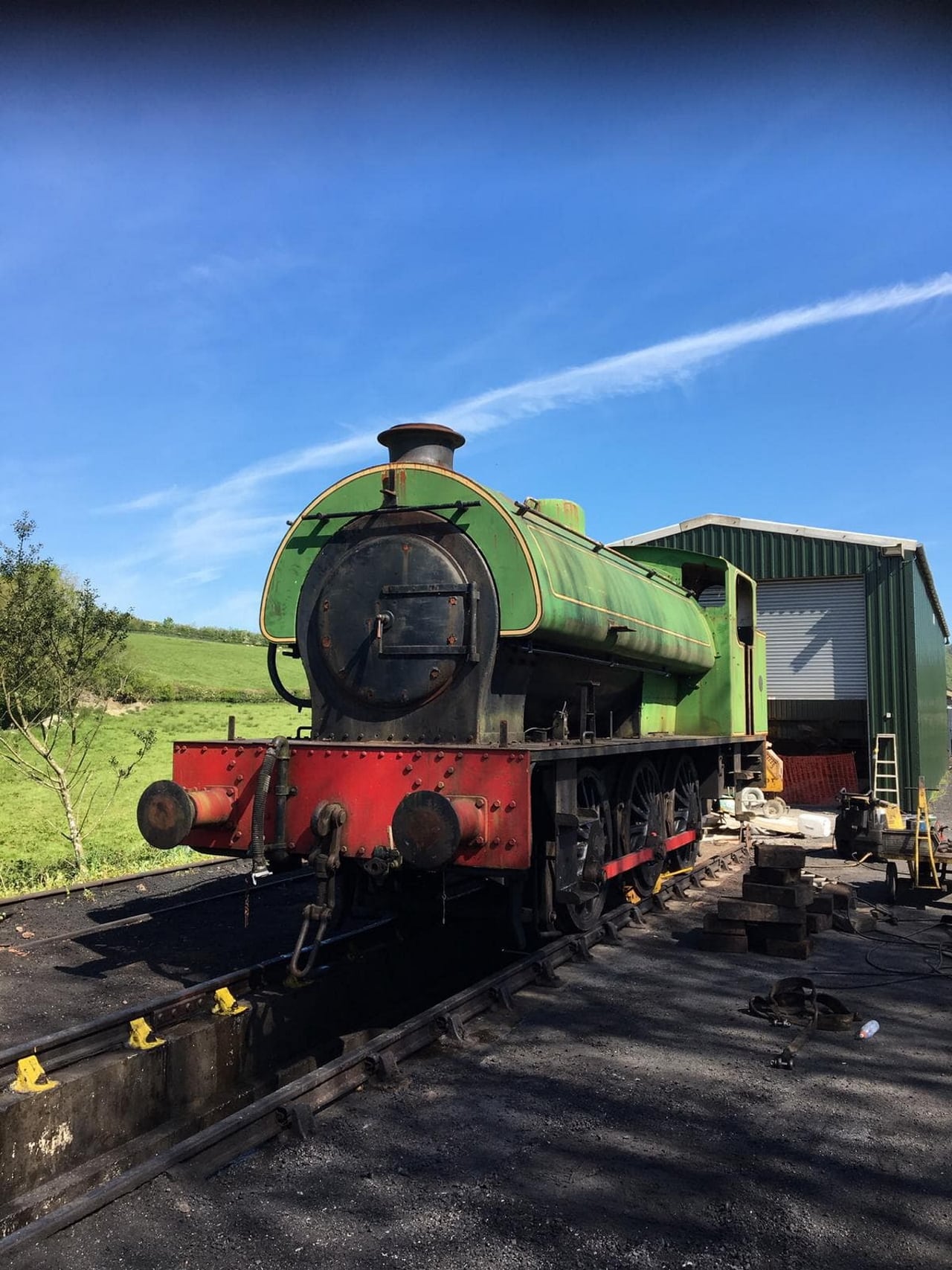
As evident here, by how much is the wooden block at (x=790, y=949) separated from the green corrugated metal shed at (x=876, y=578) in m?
12.0

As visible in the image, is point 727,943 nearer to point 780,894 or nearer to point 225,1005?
point 780,894

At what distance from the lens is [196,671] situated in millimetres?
51188

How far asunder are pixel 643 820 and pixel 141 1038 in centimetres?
484

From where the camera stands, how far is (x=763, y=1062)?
16.3 ft

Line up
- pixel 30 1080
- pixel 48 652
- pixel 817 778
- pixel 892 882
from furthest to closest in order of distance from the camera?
pixel 817 778 < pixel 48 652 < pixel 892 882 < pixel 30 1080

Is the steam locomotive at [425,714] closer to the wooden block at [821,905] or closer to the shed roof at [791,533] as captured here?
the wooden block at [821,905]

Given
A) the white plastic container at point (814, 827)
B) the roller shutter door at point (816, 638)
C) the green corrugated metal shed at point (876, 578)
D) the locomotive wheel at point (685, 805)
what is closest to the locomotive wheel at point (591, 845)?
the locomotive wheel at point (685, 805)

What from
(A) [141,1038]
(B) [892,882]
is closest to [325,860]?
(A) [141,1038]

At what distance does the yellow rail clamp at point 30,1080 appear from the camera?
4480 mm

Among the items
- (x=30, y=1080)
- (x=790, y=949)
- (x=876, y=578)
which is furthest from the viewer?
(x=876, y=578)

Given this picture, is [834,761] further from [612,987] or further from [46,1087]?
[46,1087]

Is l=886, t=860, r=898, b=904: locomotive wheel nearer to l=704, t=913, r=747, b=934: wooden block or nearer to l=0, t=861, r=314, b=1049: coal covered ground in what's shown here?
l=704, t=913, r=747, b=934: wooden block

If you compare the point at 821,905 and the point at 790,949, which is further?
the point at 821,905

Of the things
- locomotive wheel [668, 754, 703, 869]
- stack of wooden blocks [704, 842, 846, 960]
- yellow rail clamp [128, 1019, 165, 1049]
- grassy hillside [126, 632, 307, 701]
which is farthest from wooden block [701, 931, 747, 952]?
grassy hillside [126, 632, 307, 701]
